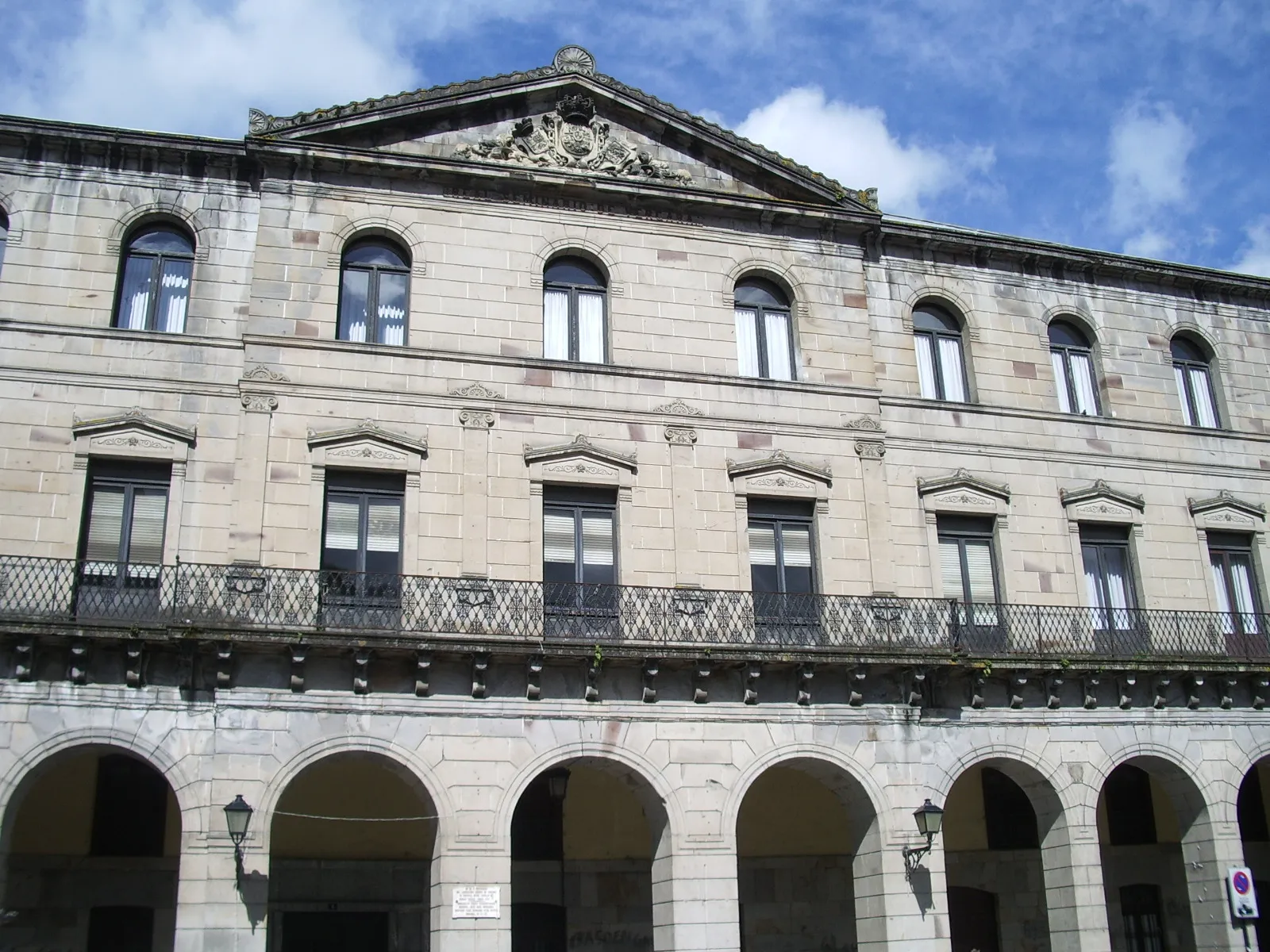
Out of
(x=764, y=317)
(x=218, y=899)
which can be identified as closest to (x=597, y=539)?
(x=764, y=317)

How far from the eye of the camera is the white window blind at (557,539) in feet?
67.6

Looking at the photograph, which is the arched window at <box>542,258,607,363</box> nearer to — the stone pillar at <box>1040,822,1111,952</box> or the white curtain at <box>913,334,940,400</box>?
the white curtain at <box>913,334,940,400</box>

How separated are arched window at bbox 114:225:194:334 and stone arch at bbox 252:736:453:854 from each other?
710 cm

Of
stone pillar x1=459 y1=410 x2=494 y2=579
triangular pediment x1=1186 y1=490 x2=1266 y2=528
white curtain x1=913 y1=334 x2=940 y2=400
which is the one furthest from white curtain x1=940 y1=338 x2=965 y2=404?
stone pillar x1=459 y1=410 x2=494 y2=579

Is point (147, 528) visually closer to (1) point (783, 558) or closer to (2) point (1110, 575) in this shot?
(1) point (783, 558)

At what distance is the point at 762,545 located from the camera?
70.8 ft

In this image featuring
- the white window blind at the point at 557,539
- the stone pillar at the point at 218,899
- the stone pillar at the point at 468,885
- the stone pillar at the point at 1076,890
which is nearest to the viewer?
the stone pillar at the point at 218,899

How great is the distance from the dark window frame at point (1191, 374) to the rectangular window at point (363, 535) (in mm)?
15393

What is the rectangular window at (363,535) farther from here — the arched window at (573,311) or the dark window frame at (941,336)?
the dark window frame at (941,336)

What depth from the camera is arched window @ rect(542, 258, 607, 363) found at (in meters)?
22.1

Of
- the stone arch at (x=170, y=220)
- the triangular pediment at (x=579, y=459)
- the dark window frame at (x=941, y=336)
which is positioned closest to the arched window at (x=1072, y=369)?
the dark window frame at (x=941, y=336)

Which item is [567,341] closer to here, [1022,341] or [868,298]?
[868,298]

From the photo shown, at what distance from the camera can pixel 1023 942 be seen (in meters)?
22.7

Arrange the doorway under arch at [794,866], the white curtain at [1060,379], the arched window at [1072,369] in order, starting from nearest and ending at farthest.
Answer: the doorway under arch at [794,866] < the white curtain at [1060,379] < the arched window at [1072,369]
